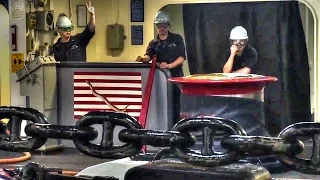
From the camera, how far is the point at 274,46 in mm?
8891

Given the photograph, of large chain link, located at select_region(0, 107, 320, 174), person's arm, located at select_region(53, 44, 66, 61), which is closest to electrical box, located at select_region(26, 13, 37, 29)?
person's arm, located at select_region(53, 44, 66, 61)

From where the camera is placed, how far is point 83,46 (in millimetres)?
8211

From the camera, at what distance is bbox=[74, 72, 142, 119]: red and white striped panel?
22.2ft

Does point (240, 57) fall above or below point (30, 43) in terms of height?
below

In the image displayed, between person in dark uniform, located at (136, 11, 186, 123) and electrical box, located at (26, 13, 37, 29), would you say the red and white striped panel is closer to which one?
person in dark uniform, located at (136, 11, 186, 123)

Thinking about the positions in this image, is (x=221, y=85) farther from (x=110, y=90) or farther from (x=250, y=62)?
(x=250, y=62)

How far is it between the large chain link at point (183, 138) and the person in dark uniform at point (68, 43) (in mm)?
6971

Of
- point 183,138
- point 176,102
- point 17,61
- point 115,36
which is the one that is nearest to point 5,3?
point 17,61

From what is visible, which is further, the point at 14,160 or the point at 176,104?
the point at 176,104

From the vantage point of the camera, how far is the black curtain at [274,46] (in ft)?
28.8

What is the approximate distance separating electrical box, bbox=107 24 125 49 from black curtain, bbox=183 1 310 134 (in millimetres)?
1183

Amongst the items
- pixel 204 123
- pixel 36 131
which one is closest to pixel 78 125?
pixel 36 131

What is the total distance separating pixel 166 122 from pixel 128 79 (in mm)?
599

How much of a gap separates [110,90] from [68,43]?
1.55 m
